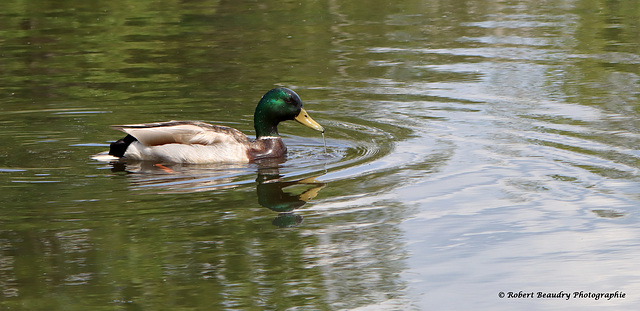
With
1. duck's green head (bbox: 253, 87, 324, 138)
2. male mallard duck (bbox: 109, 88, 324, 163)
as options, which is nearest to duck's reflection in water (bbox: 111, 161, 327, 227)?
male mallard duck (bbox: 109, 88, 324, 163)

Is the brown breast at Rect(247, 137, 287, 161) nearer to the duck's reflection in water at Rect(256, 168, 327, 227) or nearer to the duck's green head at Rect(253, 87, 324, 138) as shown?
the duck's green head at Rect(253, 87, 324, 138)

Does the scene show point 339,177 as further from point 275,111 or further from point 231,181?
point 275,111

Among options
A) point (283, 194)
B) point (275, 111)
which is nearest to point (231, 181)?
point (283, 194)

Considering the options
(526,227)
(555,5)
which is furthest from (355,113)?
(555,5)

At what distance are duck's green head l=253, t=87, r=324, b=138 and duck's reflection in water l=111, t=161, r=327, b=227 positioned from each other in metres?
0.60

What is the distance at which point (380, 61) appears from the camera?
A: 15.5 metres

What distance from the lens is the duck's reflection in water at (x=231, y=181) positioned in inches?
336

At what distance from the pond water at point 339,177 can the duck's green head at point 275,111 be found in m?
0.41

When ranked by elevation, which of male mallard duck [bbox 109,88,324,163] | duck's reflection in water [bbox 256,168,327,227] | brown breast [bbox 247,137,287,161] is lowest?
duck's reflection in water [bbox 256,168,327,227]

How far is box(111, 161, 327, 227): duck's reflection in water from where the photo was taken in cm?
855

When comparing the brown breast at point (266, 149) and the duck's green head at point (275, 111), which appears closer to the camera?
the brown breast at point (266, 149)

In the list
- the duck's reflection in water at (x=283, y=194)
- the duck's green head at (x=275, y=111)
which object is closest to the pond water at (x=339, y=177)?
the duck's reflection in water at (x=283, y=194)

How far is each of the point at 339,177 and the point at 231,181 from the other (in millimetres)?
970

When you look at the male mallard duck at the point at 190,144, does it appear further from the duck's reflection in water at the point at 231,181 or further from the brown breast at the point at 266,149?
the duck's reflection in water at the point at 231,181
